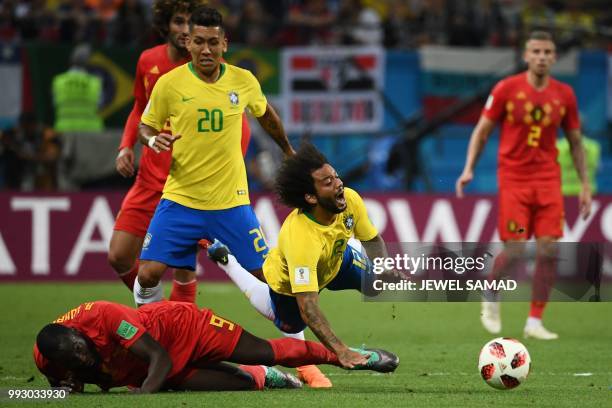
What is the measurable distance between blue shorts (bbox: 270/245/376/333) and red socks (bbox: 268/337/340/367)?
267 millimetres

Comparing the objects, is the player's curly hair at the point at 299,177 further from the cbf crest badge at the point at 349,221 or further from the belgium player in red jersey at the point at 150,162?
the belgium player in red jersey at the point at 150,162

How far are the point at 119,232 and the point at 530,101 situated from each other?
3.87m

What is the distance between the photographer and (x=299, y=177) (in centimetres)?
771

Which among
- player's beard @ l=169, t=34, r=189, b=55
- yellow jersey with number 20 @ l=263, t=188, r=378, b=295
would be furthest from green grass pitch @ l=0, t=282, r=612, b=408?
player's beard @ l=169, t=34, r=189, b=55

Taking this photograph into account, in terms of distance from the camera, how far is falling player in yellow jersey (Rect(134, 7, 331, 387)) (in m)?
8.60

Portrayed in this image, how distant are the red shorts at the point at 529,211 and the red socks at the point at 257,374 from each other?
12.4ft

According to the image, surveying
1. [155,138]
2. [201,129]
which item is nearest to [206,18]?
[201,129]

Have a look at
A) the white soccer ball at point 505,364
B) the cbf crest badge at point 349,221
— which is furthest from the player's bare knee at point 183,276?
the white soccer ball at point 505,364

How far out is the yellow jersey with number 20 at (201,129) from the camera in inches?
339

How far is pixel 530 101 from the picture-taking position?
11.1 m

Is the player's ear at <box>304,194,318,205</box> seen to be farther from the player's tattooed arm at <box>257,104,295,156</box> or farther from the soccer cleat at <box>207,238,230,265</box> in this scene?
the player's tattooed arm at <box>257,104,295,156</box>

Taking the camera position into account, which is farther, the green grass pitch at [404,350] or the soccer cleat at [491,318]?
the soccer cleat at [491,318]

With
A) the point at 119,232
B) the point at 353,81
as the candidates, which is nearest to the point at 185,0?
the point at 119,232

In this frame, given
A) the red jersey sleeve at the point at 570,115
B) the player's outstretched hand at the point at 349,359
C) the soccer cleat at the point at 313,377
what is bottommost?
the soccer cleat at the point at 313,377
